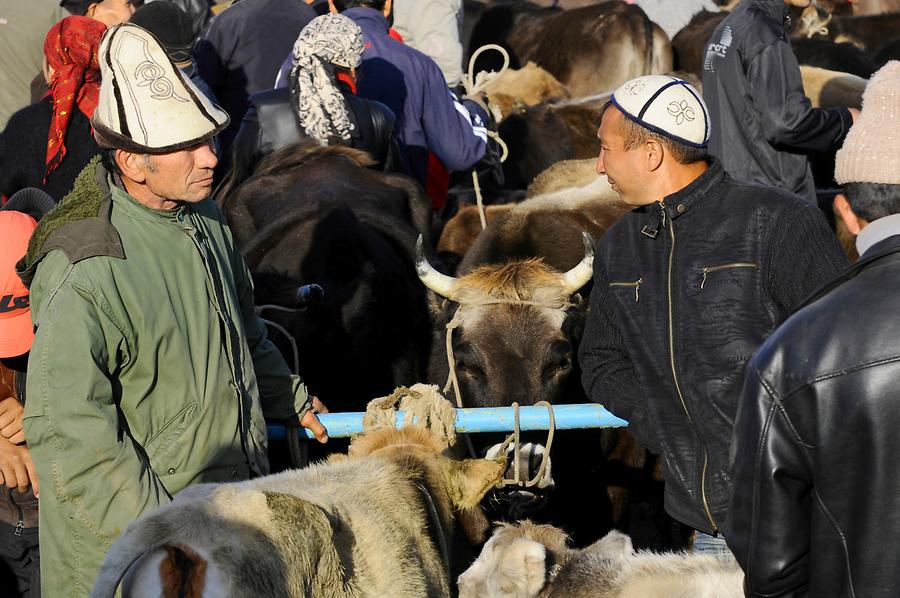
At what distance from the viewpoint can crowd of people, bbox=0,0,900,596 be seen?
2.09m

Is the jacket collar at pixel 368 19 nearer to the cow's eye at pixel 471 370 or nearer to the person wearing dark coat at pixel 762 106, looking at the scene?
the person wearing dark coat at pixel 762 106

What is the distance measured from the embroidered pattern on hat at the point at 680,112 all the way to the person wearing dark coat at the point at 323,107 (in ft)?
10.8

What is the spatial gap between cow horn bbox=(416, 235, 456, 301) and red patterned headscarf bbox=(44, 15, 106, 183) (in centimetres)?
174

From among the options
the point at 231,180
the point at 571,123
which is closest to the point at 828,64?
the point at 571,123

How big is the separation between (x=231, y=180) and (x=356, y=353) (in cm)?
211

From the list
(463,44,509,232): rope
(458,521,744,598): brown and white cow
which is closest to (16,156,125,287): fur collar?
(458,521,744,598): brown and white cow

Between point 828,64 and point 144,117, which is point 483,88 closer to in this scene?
point 828,64

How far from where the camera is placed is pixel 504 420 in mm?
3668

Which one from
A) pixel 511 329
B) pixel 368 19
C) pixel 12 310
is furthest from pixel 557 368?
pixel 368 19

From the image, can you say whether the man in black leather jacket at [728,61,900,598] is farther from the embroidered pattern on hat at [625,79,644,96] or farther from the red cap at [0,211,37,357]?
the red cap at [0,211,37,357]

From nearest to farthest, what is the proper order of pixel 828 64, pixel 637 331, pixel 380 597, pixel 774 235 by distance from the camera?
pixel 380 597 → pixel 774 235 → pixel 637 331 → pixel 828 64

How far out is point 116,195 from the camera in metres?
3.08

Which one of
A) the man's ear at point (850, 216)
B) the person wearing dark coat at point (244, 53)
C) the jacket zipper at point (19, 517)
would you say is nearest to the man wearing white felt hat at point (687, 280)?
the man's ear at point (850, 216)

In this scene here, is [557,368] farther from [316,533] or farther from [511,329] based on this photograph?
[316,533]
